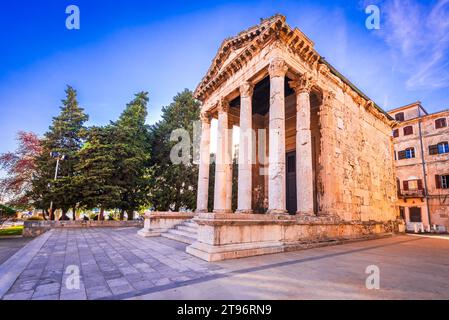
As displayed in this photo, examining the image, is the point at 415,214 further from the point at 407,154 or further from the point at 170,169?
the point at 170,169

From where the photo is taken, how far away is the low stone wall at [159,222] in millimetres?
10492

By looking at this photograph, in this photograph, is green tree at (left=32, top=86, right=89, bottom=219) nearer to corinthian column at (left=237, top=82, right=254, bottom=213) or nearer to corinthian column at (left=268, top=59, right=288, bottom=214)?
corinthian column at (left=237, top=82, right=254, bottom=213)

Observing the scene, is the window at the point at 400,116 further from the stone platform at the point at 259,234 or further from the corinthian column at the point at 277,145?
the corinthian column at the point at 277,145

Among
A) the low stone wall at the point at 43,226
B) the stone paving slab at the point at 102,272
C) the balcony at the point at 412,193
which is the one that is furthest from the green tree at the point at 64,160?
the balcony at the point at 412,193

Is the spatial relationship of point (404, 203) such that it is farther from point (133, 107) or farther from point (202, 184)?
point (133, 107)

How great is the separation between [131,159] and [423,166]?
31383mm

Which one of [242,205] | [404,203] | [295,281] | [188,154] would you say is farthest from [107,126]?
[404,203]

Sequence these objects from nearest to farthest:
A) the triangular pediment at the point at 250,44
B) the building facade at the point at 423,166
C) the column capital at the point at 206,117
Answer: the triangular pediment at the point at 250,44 → the column capital at the point at 206,117 → the building facade at the point at 423,166

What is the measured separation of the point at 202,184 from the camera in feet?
42.5

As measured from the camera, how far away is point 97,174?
1595cm

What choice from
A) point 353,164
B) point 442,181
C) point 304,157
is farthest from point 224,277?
point 442,181

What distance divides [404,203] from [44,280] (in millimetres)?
33505

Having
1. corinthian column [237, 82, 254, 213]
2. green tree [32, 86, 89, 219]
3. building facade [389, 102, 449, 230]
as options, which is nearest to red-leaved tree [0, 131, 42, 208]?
green tree [32, 86, 89, 219]

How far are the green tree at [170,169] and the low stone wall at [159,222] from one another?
7889 millimetres
